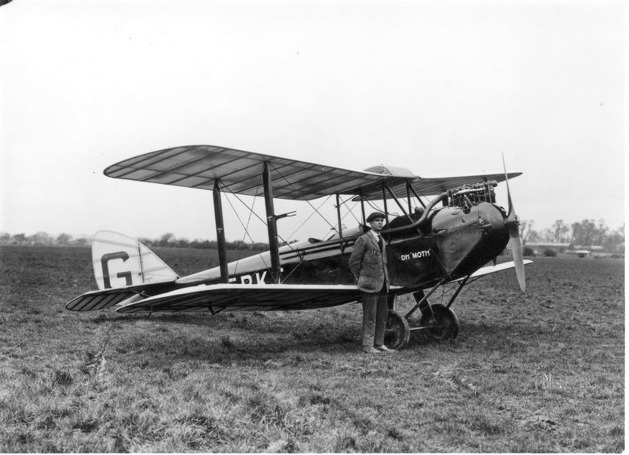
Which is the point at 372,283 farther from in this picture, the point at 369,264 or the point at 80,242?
the point at 80,242

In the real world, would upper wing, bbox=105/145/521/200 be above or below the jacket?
above

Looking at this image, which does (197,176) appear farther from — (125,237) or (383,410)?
(383,410)

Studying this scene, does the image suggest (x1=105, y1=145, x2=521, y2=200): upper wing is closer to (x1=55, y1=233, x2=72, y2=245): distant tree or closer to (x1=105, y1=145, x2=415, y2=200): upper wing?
(x1=105, y1=145, x2=415, y2=200): upper wing

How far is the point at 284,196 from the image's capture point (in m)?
9.77

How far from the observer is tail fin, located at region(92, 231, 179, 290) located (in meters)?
10.1

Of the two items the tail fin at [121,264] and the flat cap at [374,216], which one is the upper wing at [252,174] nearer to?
the flat cap at [374,216]

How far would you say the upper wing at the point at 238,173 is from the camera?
22.4 ft

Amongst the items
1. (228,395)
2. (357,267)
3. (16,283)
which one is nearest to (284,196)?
(357,267)

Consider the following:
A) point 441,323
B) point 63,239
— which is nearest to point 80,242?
point 63,239

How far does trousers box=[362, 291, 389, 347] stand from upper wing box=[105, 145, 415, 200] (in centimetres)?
175

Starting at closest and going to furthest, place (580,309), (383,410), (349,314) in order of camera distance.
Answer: (383,410), (349,314), (580,309)

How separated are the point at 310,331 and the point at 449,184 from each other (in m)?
3.71

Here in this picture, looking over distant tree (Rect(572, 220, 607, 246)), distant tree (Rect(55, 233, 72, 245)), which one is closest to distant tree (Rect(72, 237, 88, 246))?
distant tree (Rect(55, 233, 72, 245))

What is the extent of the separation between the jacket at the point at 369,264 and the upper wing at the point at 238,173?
44.1 inches
